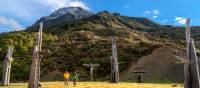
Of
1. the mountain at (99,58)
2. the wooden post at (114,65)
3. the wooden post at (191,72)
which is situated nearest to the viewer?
the wooden post at (191,72)

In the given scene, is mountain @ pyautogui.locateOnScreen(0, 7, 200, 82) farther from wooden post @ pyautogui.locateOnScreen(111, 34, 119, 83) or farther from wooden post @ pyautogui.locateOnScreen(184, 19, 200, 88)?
wooden post @ pyautogui.locateOnScreen(184, 19, 200, 88)

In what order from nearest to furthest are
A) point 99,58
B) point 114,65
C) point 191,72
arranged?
point 191,72 → point 114,65 → point 99,58

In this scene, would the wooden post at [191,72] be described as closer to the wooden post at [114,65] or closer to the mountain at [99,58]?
the wooden post at [114,65]

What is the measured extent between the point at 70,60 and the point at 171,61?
23.0 meters

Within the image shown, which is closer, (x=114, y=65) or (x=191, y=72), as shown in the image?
(x=191, y=72)

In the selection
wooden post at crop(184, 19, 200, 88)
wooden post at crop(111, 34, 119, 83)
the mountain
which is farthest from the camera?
the mountain

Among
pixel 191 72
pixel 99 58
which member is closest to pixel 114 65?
pixel 191 72

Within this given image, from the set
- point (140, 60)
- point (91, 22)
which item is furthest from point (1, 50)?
point (91, 22)

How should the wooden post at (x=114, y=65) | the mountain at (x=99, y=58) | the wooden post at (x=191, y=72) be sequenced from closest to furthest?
the wooden post at (x=191, y=72) < the wooden post at (x=114, y=65) < the mountain at (x=99, y=58)

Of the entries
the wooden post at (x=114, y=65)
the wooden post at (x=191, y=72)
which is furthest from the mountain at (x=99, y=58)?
the wooden post at (x=191, y=72)

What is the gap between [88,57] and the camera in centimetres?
7975

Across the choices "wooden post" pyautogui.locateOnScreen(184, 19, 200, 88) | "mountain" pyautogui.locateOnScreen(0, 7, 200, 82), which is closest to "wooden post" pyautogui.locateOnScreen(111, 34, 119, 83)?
"mountain" pyautogui.locateOnScreen(0, 7, 200, 82)

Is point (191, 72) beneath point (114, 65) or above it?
above

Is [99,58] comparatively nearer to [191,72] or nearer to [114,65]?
[114,65]
